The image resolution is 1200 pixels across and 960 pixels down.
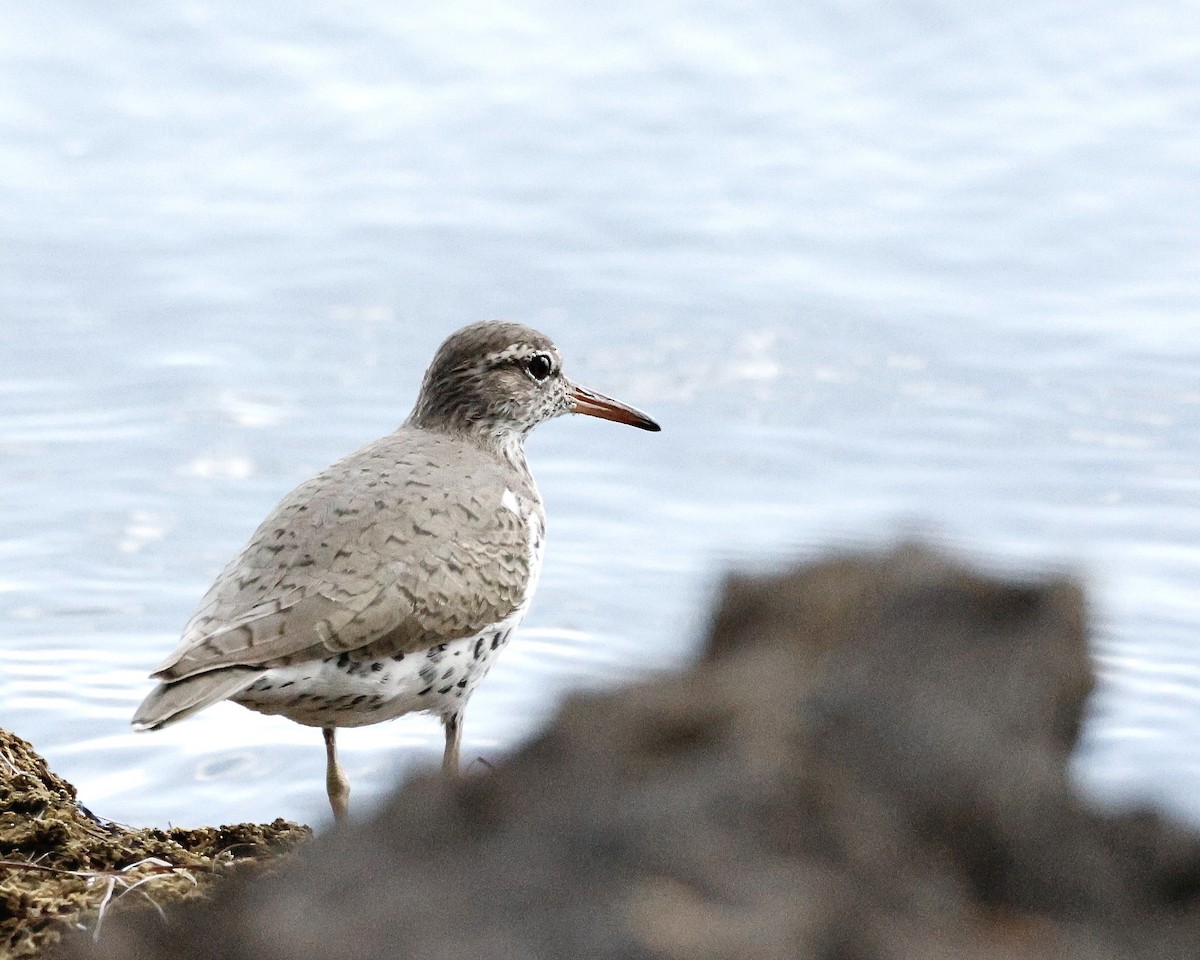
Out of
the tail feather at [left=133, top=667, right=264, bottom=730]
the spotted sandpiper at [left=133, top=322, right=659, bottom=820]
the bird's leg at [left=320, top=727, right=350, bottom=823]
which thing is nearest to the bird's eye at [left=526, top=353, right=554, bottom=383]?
the spotted sandpiper at [left=133, top=322, right=659, bottom=820]

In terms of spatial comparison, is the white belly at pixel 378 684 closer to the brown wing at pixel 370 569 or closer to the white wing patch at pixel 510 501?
the brown wing at pixel 370 569

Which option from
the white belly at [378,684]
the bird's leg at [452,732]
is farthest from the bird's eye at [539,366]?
the bird's leg at [452,732]

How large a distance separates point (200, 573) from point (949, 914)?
8.36 metres

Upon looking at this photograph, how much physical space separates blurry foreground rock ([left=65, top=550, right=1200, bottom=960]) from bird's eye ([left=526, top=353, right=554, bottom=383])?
18.5ft

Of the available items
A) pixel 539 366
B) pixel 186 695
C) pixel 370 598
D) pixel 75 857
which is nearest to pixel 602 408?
pixel 539 366

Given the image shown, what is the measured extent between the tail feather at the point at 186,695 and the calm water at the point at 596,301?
2.16 meters

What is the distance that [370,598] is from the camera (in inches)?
251

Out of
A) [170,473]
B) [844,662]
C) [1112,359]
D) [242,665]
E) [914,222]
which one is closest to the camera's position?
[844,662]

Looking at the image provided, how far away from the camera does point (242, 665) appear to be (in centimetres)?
600

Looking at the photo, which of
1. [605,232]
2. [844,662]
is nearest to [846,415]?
[605,232]

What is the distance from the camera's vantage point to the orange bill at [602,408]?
8562 mm

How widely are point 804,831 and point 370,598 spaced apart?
13.2 feet

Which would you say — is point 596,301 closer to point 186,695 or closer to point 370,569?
point 370,569

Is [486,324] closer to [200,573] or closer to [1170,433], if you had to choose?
[200,573]
